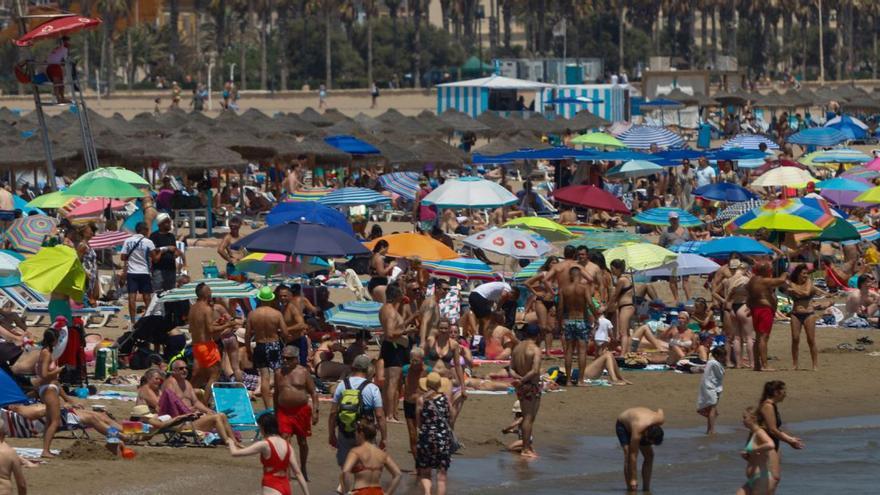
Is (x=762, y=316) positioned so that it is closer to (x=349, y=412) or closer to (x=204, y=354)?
(x=204, y=354)

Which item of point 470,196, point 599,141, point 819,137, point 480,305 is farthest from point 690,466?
point 819,137

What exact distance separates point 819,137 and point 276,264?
2243cm

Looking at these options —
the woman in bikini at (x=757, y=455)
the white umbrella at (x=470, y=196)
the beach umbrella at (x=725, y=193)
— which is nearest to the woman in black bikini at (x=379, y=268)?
the white umbrella at (x=470, y=196)

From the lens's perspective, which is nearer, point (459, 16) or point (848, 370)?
point (848, 370)

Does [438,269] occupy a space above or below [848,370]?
above

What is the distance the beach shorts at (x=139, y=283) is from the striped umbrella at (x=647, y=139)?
58.6ft

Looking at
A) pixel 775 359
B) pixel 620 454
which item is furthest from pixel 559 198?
pixel 620 454

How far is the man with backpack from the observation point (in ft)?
36.3

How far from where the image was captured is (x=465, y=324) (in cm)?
1756

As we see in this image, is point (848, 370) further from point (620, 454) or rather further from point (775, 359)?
point (620, 454)

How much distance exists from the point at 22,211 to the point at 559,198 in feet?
24.5

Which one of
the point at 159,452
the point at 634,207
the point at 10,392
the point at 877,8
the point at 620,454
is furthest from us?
the point at 877,8

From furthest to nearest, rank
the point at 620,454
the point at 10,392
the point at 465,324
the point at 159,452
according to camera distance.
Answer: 1. the point at 465,324
2. the point at 620,454
3. the point at 159,452
4. the point at 10,392

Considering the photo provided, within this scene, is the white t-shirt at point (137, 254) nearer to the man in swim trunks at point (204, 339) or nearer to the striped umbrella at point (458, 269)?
the striped umbrella at point (458, 269)
